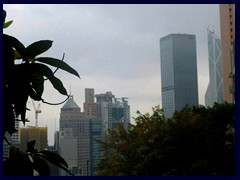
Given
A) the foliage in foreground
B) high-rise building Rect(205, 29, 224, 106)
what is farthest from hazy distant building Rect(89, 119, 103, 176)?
high-rise building Rect(205, 29, 224, 106)

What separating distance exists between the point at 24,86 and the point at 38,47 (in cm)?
8

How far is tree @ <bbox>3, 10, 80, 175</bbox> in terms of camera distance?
734 millimetres

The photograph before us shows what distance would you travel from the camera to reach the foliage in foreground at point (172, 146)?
13.3m

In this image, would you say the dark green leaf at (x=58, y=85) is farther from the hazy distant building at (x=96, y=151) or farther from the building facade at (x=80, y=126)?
the building facade at (x=80, y=126)

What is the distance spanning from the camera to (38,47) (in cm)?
77

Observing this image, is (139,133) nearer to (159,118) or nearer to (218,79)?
(159,118)

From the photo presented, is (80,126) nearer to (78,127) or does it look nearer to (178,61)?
(78,127)

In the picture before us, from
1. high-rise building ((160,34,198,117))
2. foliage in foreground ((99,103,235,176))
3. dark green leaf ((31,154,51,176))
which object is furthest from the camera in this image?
high-rise building ((160,34,198,117))

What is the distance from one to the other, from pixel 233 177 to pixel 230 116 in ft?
48.2

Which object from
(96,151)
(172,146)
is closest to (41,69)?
(172,146)

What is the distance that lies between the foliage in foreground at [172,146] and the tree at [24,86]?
12.5 m

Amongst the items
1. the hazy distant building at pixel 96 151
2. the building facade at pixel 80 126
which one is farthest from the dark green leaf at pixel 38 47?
the building facade at pixel 80 126

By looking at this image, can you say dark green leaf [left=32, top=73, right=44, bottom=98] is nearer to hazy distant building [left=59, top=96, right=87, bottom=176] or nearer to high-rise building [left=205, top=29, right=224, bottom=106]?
hazy distant building [left=59, top=96, right=87, bottom=176]

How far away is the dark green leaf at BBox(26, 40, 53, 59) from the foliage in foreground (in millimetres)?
12514
